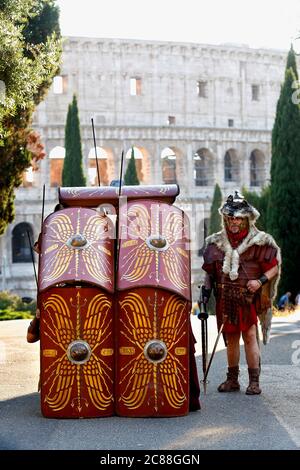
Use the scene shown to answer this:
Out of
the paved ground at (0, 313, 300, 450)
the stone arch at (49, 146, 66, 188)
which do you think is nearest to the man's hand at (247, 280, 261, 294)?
the paved ground at (0, 313, 300, 450)

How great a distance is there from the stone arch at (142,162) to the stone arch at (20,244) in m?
6.47

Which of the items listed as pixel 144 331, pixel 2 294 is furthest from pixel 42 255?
pixel 2 294

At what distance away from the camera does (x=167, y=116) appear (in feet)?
170

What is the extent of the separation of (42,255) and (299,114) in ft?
67.4

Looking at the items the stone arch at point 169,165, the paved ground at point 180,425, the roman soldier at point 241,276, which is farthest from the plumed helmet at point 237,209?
the stone arch at point 169,165

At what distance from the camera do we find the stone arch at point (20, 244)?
47.7 meters

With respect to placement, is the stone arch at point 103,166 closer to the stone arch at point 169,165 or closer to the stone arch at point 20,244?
the stone arch at point 169,165

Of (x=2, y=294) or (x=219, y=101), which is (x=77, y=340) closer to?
(x=2, y=294)

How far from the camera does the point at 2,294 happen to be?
95.2ft

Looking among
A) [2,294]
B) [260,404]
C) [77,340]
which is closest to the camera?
[77,340]

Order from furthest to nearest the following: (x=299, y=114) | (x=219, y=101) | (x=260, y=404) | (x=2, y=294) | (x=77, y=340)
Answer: (x=219, y=101), (x=2, y=294), (x=299, y=114), (x=260, y=404), (x=77, y=340)

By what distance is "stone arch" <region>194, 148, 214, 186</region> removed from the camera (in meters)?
51.9

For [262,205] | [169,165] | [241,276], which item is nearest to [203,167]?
[169,165]

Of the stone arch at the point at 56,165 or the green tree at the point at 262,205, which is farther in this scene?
the stone arch at the point at 56,165
